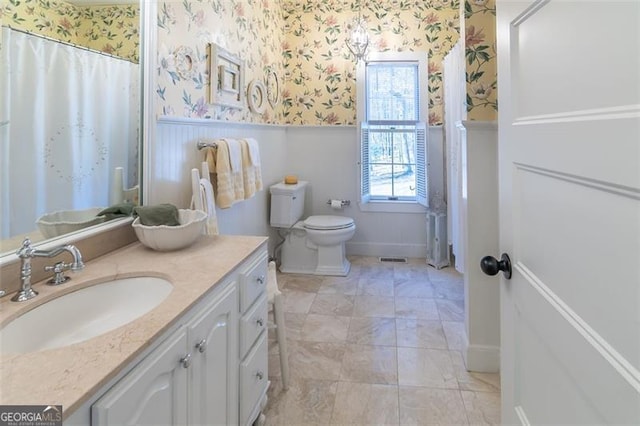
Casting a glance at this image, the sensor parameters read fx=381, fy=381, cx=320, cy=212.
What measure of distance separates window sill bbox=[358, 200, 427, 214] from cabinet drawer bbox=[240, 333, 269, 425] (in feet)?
8.56

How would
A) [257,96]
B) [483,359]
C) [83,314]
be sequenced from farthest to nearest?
1. [257,96]
2. [483,359]
3. [83,314]

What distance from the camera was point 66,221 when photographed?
1.28 meters

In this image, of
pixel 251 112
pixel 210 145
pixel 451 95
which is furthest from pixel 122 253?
pixel 451 95

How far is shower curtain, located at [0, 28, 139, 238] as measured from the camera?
3.48 feet

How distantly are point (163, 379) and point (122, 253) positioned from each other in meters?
0.70

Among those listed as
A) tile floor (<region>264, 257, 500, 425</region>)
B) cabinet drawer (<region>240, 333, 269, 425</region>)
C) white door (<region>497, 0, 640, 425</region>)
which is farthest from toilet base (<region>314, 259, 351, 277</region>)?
white door (<region>497, 0, 640, 425</region>)

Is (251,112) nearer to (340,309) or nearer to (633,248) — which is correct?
(340,309)

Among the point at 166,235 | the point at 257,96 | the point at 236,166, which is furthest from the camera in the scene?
the point at 257,96

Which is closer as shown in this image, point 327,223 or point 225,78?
point 225,78

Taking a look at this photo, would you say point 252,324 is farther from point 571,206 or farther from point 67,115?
point 571,206

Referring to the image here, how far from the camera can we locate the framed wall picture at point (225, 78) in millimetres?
2310

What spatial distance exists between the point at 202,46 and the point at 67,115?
115 centimetres

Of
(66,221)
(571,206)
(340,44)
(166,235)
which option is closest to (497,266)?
(571,206)

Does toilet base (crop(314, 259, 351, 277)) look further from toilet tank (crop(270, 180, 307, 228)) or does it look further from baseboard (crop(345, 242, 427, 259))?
baseboard (crop(345, 242, 427, 259))
